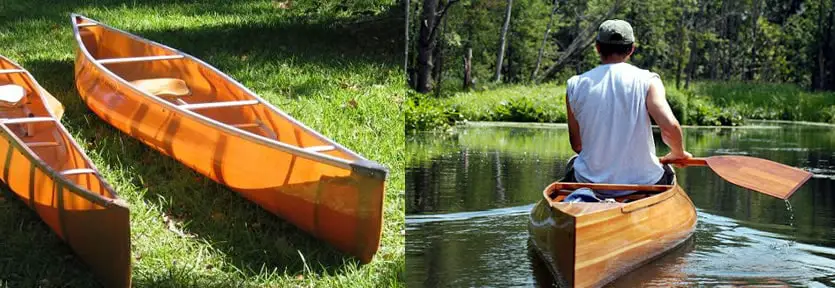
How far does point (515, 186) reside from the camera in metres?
5.00

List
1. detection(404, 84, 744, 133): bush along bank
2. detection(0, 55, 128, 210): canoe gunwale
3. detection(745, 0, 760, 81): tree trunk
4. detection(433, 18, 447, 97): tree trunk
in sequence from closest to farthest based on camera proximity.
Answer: detection(0, 55, 128, 210): canoe gunwale, detection(404, 84, 744, 133): bush along bank, detection(433, 18, 447, 97): tree trunk, detection(745, 0, 760, 81): tree trunk

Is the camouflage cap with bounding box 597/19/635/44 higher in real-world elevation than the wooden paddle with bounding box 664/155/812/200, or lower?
higher

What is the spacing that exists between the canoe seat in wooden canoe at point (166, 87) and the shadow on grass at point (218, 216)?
0.41m

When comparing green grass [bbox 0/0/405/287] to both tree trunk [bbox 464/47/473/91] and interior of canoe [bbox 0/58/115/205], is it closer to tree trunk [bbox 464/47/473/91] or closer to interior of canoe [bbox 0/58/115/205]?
interior of canoe [bbox 0/58/115/205]

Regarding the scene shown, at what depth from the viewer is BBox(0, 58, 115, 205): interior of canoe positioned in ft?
9.54

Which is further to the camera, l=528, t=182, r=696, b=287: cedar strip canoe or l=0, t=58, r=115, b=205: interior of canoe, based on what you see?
l=0, t=58, r=115, b=205: interior of canoe

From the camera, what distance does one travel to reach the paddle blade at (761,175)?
3.83 m

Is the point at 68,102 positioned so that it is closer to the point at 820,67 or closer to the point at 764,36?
the point at 820,67

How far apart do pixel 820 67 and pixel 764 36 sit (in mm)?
4241

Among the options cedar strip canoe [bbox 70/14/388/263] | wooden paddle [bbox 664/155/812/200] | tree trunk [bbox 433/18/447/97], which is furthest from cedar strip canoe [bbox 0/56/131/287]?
tree trunk [bbox 433/18/447/97]

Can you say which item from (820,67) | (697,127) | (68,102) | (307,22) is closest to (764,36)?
(820,67)

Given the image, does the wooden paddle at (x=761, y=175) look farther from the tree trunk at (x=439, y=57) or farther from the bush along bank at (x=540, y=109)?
the tree trunk at (x=439, y=57)

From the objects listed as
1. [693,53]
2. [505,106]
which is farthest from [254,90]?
[693,53]

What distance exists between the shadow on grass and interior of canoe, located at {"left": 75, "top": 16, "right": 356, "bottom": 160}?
212 millimetres
